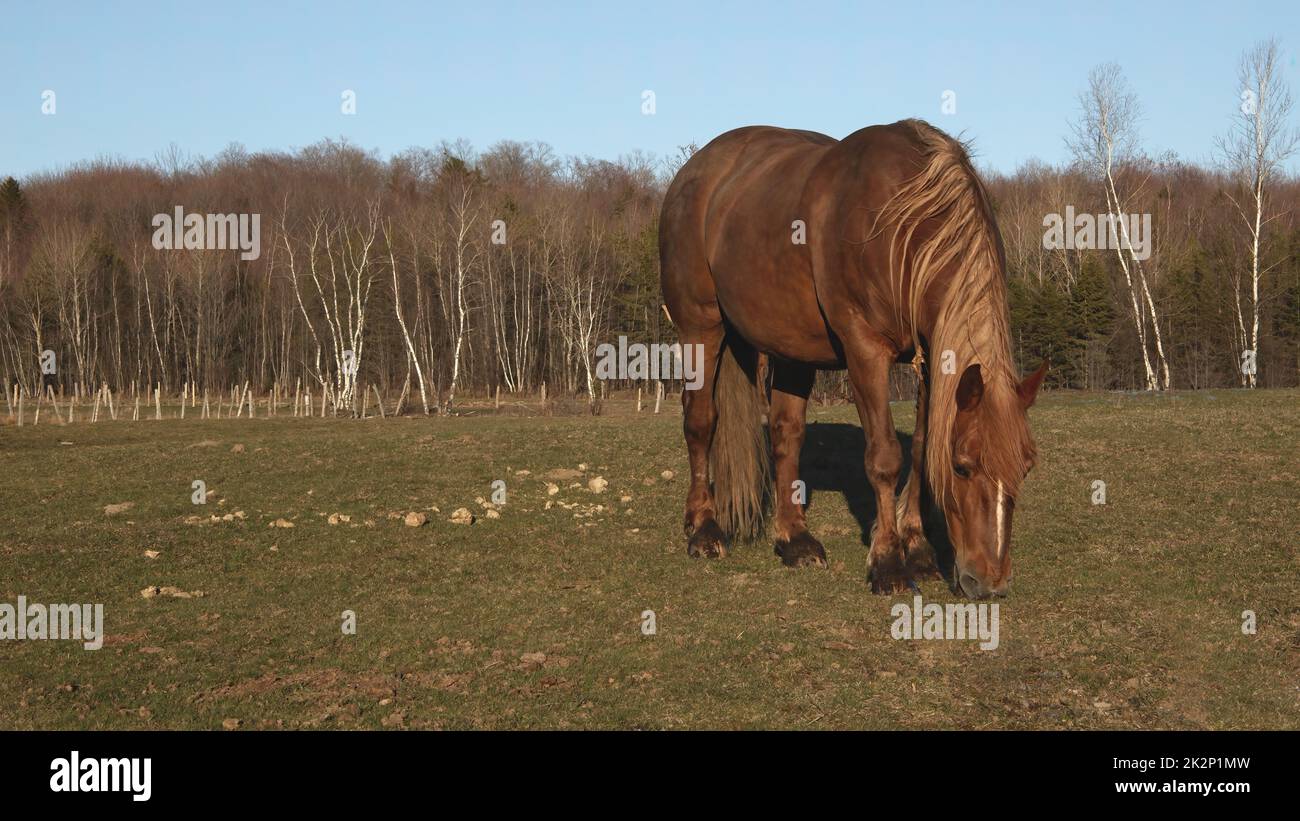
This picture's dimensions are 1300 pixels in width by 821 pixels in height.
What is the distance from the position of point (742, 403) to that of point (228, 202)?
75.8 metres

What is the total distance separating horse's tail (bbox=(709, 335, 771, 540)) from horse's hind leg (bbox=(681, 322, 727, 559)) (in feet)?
0.21

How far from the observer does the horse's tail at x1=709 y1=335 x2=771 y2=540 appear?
830 cm

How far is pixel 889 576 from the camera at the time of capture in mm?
6594

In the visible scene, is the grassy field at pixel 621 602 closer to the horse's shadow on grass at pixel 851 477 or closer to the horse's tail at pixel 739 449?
the horse's shadow on grass at pixel 851 477

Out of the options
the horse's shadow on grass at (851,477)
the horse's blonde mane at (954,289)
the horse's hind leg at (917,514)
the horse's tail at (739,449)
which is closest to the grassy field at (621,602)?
the horse's shadow on grass at (851,477)

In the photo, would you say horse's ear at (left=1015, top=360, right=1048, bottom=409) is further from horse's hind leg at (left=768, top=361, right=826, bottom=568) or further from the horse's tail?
the horse's tail

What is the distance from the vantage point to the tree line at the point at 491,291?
151ft

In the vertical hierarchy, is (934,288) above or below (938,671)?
above

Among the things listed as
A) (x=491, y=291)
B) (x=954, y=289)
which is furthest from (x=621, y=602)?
(x=491, y=291)

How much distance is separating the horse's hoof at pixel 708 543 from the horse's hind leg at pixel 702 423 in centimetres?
7

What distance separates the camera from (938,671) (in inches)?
203

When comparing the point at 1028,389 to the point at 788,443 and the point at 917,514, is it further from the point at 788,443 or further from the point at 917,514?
the point at 788,443
